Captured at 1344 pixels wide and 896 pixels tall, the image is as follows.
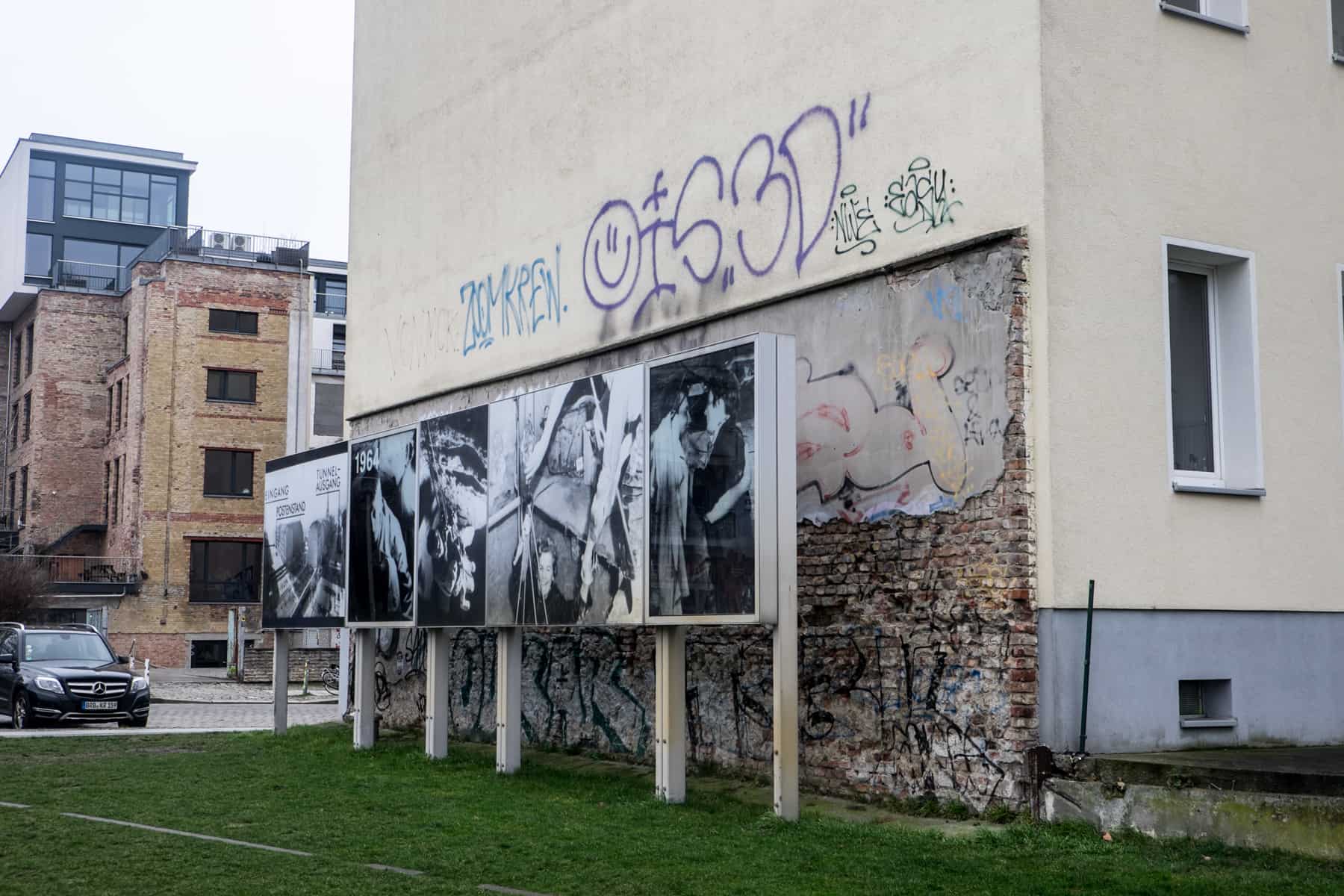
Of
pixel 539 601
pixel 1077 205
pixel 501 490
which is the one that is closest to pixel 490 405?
pixel 501 490

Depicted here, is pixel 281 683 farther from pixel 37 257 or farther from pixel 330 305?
pixel 37 257

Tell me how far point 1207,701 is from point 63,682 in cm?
1817

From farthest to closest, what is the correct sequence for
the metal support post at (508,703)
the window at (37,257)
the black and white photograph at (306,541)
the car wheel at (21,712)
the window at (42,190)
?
the window at (42,190)
the window at (37,257)
the car wheel at (21,712)
the black and white photograph at (306,541)
the metal support post at (508,703)

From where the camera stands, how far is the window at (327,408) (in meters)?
55.8

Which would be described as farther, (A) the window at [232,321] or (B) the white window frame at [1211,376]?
(A) the window at [232,321]

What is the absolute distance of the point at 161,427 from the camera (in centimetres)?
5291

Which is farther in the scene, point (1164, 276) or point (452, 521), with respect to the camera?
point (452, 521)

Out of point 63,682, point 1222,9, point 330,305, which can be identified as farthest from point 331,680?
point 1222,9

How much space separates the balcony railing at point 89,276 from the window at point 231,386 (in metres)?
8.94

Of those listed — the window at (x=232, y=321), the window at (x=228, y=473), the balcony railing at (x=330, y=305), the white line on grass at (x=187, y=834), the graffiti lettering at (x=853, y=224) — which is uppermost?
the balcony railing at (x=330, y=305)

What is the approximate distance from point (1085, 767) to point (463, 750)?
28.5ft

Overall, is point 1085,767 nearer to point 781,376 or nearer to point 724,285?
point 781,376

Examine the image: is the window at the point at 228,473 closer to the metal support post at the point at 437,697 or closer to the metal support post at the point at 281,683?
the metal support post at the point at 281,683

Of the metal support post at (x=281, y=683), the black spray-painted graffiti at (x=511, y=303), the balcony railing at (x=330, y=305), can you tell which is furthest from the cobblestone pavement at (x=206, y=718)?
the balcony railing at (x=330, y=305)
